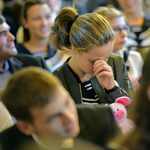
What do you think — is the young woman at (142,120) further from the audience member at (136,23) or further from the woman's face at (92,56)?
the audience member at (136,23)

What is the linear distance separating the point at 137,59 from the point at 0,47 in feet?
3.88

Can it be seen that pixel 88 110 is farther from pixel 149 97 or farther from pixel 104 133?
pixel 149 97

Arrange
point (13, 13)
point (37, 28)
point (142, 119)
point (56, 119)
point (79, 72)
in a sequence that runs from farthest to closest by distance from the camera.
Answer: point (13, 13)
point (37, 28)
point (79, 72)
point (56, 119)
point (142, 119)

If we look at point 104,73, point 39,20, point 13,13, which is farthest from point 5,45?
point 13,13

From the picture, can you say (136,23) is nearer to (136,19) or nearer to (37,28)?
(136,19)

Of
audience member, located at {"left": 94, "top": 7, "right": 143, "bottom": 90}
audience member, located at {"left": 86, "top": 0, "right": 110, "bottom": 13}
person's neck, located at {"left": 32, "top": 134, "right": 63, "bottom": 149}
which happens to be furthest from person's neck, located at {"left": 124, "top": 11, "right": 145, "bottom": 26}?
person's neck, located at {"left": 32, "top": 134, "right": 63, "bottom": 149}

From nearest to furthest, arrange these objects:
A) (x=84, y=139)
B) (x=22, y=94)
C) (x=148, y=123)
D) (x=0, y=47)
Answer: (x=148, y=123) < (x=22, y=94) < (x=84, y=139) < (x=0, y=47)

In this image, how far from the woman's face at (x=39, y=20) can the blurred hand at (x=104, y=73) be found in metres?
1.27

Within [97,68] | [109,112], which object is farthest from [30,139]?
[97,68]

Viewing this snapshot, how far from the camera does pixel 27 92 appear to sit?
77cm

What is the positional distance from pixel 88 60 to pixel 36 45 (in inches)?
48.6

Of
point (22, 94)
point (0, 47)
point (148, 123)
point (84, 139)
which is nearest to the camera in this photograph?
point (148, 123)

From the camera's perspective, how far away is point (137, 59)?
182cm

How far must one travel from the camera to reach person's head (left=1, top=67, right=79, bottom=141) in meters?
0.76
